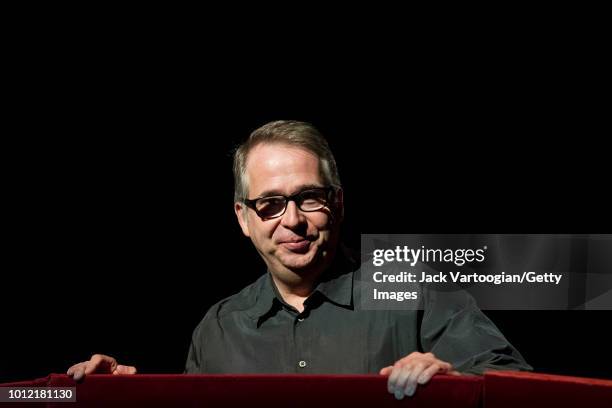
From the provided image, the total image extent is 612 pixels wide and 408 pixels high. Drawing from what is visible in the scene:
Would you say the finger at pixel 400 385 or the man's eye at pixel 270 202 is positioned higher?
the man's eye at pixel 270 202

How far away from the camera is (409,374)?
1.44m

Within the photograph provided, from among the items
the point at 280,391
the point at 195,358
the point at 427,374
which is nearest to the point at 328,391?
the point at 280,391

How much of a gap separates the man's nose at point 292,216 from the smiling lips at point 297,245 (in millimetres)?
55

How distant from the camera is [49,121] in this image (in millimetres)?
2918

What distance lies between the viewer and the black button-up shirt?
2145 millimetres

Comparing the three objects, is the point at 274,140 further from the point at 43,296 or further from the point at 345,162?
the point at 43,296

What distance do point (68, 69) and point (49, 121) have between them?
0.22 m

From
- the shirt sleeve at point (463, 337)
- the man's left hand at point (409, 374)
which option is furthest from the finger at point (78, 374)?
the shirt sleeve at point (463, 337)

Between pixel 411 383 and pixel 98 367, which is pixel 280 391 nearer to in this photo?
pixel 411 383

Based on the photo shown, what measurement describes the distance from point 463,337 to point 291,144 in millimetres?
768

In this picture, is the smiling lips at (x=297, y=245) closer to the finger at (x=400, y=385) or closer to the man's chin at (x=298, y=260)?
the man's chin at (x=298, y=260)

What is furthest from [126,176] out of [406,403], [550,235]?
[406,403]

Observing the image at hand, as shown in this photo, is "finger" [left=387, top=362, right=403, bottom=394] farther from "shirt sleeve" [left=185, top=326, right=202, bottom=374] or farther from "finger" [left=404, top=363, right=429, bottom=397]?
"shirt sleeve" [left=185, top=326, right=202, bottom=374]

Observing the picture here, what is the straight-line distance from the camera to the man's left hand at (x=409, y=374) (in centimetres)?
143
